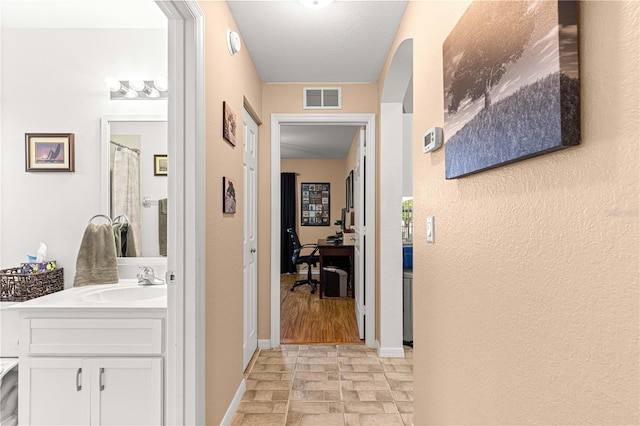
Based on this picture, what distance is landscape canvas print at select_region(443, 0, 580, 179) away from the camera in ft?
2.17

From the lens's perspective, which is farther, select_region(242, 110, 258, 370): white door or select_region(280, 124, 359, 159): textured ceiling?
select_region(280, 124, 359, 159): textured ceiling

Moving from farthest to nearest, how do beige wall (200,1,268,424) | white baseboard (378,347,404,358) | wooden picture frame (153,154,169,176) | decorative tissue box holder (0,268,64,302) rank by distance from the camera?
white baseboard (378,347,404,358) < wooden picture frame (153,154,169,176) < decorative tissue box holder (0,268,64,302) < beige wall (200,1,268,424)

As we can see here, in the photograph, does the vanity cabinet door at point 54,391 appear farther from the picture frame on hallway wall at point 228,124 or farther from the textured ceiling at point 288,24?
the textured ceiling at point 288,24

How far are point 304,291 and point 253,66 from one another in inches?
150

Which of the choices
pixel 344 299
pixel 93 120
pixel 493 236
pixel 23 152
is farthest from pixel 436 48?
pixel 344 299

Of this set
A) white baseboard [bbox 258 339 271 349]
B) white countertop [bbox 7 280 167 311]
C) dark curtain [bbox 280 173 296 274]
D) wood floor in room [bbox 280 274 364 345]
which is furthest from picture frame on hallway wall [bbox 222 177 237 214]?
dark curtain [bbox 280 173 296 274]

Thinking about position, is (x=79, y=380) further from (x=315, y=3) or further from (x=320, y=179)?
(x=320, y=179)

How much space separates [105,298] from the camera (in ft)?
6.39

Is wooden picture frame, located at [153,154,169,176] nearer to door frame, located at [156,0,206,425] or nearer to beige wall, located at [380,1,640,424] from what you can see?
door frame, located at [156,0,206,425]

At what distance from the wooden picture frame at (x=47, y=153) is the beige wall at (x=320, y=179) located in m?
5.39

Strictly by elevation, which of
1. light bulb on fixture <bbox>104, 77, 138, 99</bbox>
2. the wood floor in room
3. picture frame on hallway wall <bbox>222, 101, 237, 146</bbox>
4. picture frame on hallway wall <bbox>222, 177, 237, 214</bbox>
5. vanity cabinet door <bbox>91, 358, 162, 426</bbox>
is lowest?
the wood floor in room

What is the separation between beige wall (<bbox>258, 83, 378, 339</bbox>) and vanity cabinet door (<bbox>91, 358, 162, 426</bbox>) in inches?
62.6

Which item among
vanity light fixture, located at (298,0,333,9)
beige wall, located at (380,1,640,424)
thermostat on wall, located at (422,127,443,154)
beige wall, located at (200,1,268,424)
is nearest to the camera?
beige wall, located at (380,1,640,424)

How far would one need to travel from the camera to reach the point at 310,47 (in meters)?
2.55
